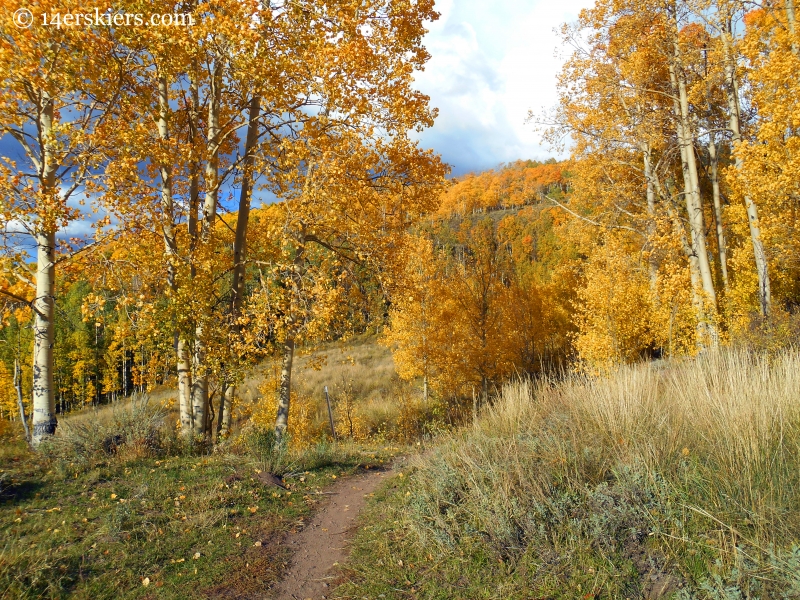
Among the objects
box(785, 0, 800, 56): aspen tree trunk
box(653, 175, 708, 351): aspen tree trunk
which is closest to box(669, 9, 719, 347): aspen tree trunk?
box(653, 175, 708, 351): aspen tree trunk

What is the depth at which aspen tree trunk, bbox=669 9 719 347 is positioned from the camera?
1145cm

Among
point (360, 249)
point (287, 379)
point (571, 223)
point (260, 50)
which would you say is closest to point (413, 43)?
point (260, 50)

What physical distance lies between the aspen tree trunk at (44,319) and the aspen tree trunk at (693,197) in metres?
13.4

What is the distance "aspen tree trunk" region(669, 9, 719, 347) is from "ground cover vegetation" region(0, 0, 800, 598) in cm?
8

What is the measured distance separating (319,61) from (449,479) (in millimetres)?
6040

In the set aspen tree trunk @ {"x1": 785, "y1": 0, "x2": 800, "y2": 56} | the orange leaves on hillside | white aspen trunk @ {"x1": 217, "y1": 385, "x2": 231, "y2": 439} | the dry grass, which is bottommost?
the dry grass

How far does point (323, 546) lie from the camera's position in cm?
435

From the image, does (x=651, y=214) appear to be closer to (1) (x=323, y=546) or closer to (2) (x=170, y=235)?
(2) (x=170, y=235)

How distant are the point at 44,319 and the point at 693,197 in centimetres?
1466

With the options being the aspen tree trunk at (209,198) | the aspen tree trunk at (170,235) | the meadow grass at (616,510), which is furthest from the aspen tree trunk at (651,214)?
the aspen tree trunk at (170,235)

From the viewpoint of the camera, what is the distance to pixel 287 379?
942cm

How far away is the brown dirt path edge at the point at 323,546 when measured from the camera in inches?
141

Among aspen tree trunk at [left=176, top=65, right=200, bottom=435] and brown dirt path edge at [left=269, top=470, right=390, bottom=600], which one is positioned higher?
aspen tree trunk at [left=176, top=65, right=200, bottom=435]

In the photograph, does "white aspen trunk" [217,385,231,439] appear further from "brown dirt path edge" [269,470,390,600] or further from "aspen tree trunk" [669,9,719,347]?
"aspen tree trunk" [669,9,719,347]
